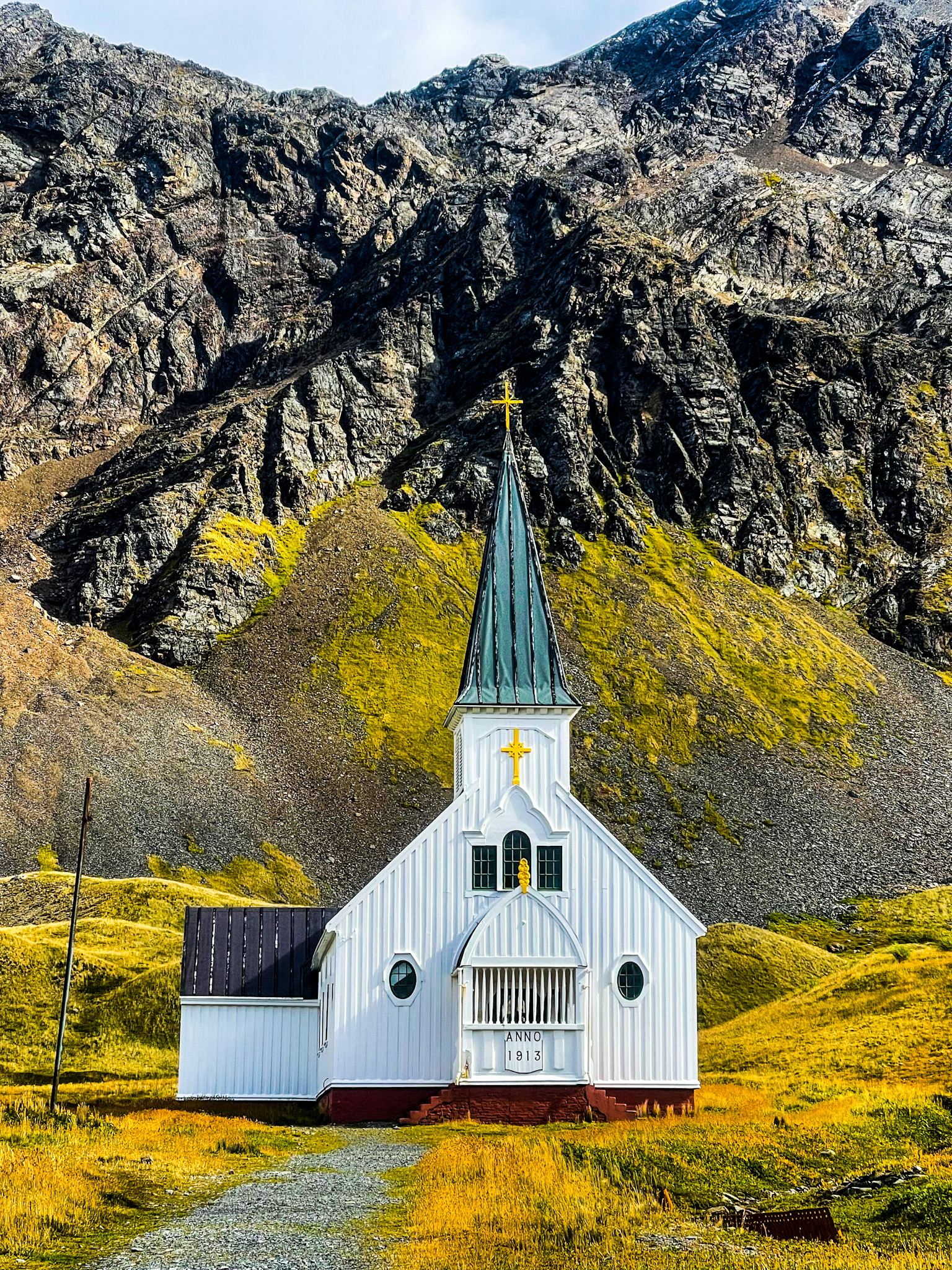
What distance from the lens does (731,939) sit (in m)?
73.9

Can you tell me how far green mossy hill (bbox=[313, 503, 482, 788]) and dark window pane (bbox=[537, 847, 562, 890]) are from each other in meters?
86.8

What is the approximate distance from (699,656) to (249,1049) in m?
110

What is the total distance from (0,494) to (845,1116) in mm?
186343

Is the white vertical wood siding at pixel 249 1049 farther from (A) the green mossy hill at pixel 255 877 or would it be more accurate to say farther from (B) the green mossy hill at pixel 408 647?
(B) the green mossy hill at pixel 408 647

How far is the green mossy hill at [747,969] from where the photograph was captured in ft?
218

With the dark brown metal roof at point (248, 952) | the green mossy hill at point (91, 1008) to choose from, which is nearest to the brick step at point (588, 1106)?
the dark brown metal roof at point (248, 952)

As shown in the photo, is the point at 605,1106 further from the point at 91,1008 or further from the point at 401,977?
the point at 91,1008

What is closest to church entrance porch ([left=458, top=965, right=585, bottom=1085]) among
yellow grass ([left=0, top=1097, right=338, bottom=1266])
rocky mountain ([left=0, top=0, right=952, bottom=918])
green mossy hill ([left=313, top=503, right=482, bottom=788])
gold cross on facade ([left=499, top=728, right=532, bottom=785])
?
yellow grass ([left=0, top=1097, right=338, bottom=1266])

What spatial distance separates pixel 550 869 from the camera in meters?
37.2

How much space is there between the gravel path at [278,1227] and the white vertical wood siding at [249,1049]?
54.4ft

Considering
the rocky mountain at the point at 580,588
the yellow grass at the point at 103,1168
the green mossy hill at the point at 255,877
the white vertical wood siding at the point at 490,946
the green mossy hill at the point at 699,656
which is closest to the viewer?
the yellow grass at the point at 103,1168

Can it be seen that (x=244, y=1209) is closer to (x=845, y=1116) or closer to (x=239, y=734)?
(x=845, y=1116)

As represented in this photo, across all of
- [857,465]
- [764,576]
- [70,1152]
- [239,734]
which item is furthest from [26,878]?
[857,465]

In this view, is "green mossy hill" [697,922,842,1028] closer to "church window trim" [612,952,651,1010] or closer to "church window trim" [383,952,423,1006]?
"church window trim" [612,952,651,1010]
